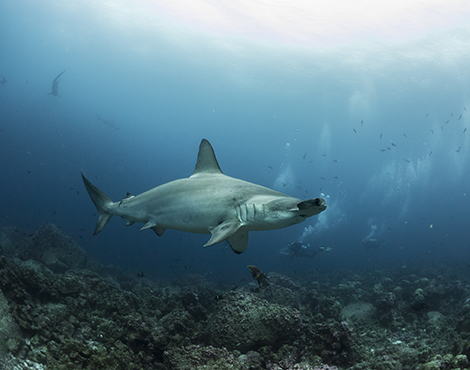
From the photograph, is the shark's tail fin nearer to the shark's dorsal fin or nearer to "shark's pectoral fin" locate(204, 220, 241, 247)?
the shark's dorsal fin

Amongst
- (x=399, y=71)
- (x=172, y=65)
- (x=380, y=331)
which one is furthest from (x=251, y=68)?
(x=380, y=331)

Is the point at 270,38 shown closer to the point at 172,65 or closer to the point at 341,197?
the point at 172,65

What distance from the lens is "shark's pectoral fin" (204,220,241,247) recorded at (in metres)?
3.65

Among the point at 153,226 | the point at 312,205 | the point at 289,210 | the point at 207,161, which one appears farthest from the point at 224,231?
the point at 207,161

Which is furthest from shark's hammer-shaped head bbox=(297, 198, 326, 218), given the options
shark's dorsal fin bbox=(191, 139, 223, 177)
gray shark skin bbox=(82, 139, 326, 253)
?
shark's dorsal fin bbox=(191, 139, 223, 177)

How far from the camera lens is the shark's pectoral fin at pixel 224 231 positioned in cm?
365

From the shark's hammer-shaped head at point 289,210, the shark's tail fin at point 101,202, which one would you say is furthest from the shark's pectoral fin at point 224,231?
the shark's tail fin at point 101,202

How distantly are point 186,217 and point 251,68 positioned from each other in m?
50.2

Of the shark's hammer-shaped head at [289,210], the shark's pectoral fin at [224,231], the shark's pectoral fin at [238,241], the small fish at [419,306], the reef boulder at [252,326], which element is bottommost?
the small fish at [419,306]

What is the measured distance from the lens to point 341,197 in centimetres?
19438

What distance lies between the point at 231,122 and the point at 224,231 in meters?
128

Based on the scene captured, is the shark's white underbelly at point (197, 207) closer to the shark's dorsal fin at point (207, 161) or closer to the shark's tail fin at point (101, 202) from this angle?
the shark's dorsal fin at point (207, 161)

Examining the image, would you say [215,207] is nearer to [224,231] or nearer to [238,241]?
[224,231]

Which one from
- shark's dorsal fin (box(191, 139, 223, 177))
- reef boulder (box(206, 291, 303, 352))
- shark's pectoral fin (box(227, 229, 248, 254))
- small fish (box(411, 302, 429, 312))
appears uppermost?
shark's dorsal fin (box(191, 139, 223, 177))
